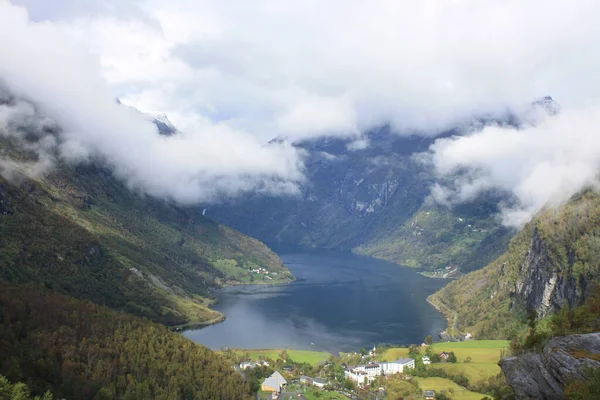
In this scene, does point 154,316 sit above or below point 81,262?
below

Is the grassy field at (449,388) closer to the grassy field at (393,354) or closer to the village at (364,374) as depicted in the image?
the village at (364,374)

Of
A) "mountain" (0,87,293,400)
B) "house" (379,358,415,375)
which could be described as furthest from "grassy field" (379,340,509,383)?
"mountain" (0,87,293,400)

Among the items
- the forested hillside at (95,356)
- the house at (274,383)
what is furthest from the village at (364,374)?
the forested hillside at (95,356)

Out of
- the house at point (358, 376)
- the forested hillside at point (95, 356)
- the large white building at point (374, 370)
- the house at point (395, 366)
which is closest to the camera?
the forested hillside at point (95, 356)

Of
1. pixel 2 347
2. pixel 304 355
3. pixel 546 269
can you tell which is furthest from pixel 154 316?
pixel 546 269

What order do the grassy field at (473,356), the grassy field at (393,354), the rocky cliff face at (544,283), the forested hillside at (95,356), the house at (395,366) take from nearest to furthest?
the forested hillside at (95,356), the grassy field at (473,356), the house at (395,366), the grassy field at (393,354), the rocky cliff face at (544,283)

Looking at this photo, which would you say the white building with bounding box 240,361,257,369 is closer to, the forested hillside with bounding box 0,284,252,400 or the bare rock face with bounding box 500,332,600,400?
the forested hillside with bounding box 0,284,252,400

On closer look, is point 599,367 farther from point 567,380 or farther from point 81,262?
point 81,262
